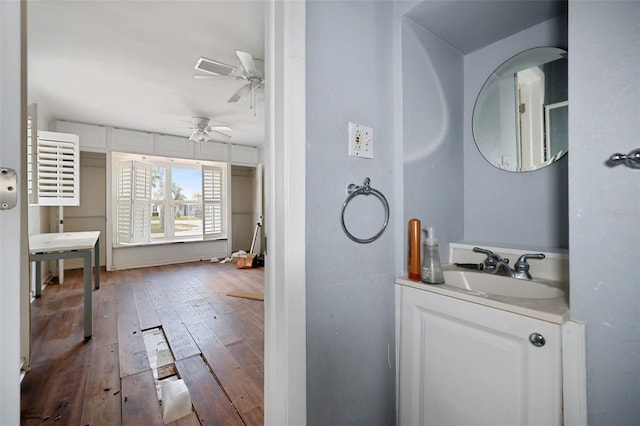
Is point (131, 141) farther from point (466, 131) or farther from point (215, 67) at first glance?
point (466, 131)

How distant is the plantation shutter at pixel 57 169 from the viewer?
3.11m

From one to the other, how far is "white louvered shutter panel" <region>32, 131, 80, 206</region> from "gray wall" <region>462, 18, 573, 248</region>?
4.22 m

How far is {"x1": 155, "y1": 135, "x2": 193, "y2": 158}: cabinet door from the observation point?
4.85m

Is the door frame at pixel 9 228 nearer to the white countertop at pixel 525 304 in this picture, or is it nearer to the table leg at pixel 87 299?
the white countertop at pixel 525 304

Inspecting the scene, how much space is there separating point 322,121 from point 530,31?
3.95ft

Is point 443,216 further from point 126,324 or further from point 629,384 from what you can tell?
point 126,324

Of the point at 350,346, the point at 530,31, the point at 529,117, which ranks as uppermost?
the point at 530,31

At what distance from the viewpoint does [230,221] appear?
560cm

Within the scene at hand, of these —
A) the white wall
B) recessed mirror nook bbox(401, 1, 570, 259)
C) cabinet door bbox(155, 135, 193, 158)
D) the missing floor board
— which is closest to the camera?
recessed mirror nook bbox(401, 1, 570, 259)

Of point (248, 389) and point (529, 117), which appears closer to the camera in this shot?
point (529, 117)

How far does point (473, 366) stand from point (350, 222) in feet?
2.09

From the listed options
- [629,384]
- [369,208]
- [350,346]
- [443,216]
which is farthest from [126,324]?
[629,384]

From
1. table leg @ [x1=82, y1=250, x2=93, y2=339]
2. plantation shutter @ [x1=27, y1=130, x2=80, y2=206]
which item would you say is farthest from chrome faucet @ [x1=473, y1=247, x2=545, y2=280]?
plantation shutter @ [x1=27, y1=130, x2=80, y2=206]

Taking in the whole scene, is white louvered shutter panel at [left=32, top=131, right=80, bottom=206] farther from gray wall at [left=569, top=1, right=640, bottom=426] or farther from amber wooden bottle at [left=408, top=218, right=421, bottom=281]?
gray wall at [left=569, top=1, right=640, bottom=426]
